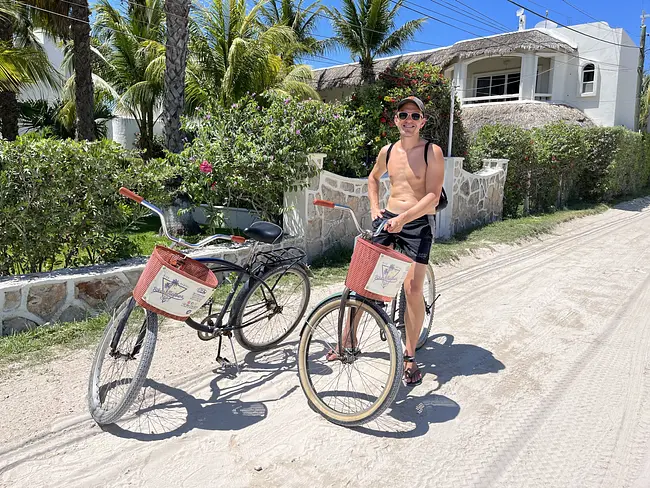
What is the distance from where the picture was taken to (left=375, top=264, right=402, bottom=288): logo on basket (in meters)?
2.86

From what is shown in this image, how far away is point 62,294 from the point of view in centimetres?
440

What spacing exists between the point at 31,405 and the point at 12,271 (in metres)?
2.06

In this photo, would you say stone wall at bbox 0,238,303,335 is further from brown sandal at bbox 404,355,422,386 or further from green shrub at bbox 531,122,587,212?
green shrub at bbox 531,122,587,212

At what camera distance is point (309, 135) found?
22.0ft

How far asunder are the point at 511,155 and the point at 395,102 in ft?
14.8

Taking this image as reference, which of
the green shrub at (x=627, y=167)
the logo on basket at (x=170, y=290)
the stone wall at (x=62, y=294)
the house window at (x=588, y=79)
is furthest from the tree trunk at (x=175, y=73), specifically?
the house window at (x=588, y=79)

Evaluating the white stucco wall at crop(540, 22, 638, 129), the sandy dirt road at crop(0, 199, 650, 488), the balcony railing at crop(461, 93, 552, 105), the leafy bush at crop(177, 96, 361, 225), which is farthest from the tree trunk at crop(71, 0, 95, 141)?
the white stucco wall at crop(540, 22, 638, 129)

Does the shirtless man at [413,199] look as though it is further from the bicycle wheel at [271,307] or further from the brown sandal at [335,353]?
the bicycle wheel at [271,307]

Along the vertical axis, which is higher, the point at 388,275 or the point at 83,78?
the point at 83,78

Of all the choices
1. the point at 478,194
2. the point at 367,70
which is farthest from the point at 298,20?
the point at 478,194

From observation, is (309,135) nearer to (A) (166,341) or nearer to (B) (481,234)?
(A) (166,341)

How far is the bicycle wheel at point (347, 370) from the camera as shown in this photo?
2.85 meters

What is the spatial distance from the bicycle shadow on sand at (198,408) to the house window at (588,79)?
22607 mm

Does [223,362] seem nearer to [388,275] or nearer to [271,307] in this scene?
[271,307]
